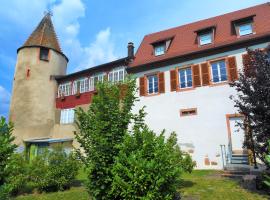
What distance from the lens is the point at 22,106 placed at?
2633 centimetres

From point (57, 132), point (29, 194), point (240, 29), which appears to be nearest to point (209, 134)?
point (240, 29)

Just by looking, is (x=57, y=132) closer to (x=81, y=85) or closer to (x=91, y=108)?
(x=81, y=85)

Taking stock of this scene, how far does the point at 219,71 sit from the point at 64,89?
693 inches

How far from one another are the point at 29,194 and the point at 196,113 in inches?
452

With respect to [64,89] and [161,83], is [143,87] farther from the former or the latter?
[64,89]

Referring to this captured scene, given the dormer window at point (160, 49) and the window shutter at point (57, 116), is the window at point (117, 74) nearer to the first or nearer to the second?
the dormer window at point (160, 49)

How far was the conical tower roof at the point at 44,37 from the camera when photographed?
28144mm

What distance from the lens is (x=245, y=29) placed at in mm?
17156

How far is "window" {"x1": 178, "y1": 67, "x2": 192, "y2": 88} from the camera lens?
1791 centimetres

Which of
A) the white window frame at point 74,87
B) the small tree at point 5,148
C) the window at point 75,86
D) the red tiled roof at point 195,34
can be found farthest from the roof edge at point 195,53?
the small tree at point 5,148

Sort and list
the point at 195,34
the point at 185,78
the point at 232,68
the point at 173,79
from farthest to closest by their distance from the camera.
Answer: the point at 195,34 < the point at 173,79 < the point at 185,78 < the point at 232,68

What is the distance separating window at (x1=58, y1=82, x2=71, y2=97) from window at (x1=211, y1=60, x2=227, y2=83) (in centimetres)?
1626

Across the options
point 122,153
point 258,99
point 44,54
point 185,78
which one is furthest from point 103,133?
point 44,54

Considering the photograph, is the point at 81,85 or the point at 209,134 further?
the point at 81,85
